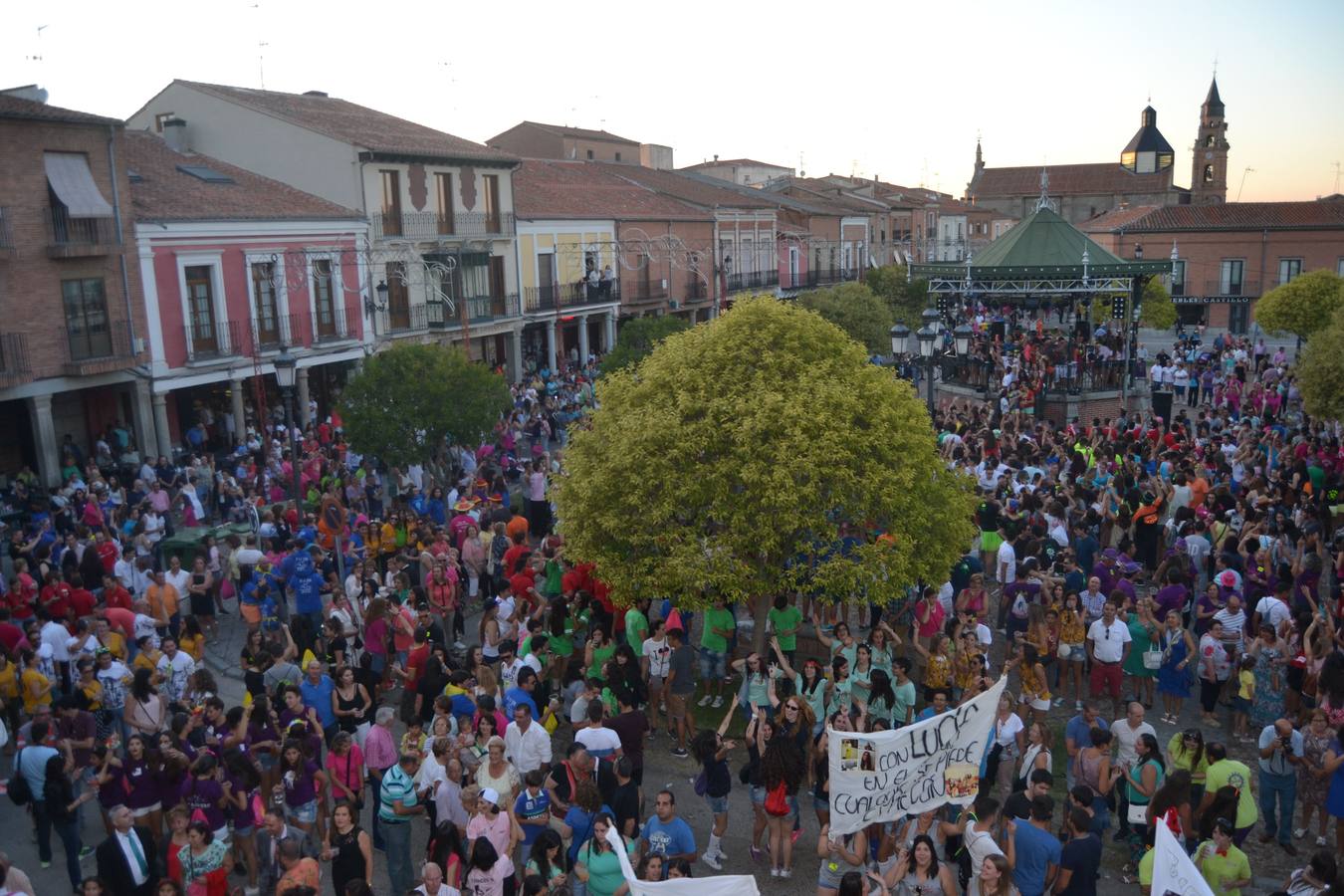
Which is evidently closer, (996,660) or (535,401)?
(996,660)

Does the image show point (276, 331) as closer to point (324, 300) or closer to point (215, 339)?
point (215, 339)

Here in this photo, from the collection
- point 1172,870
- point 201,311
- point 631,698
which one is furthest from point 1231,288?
point 1172,870

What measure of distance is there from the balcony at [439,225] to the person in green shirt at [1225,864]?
88.1ft

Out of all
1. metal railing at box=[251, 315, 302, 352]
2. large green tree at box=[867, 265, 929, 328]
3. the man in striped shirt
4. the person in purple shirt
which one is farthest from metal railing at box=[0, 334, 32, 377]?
large green tree at box=[867, 265, 929, 328]

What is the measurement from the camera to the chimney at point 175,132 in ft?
99.0

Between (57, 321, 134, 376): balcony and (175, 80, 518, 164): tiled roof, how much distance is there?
882 centimetres

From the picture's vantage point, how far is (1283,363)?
31.2 meters

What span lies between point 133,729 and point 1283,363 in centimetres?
3127

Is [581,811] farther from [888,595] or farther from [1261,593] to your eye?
[1261,593]

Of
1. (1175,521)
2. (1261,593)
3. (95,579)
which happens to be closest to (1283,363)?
(1175,521)

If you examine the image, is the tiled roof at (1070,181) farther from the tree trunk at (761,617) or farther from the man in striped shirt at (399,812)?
the man in striped shirt at (399,812)

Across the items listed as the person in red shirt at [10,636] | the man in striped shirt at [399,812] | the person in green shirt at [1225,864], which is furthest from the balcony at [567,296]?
the person in green shirt at [1225,864]

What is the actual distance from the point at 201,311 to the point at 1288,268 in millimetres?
52538

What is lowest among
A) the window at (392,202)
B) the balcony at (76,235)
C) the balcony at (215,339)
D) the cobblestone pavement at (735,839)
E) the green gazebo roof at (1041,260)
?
the cobblestone pavement at (735,839)
